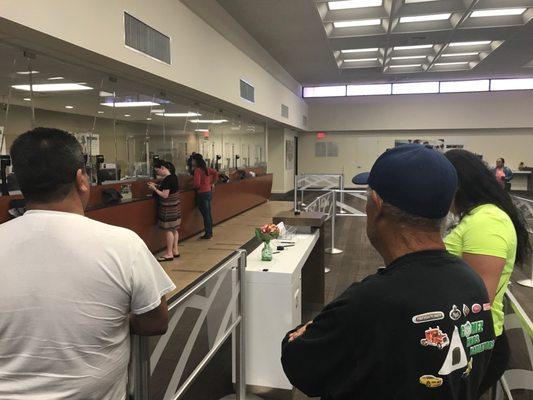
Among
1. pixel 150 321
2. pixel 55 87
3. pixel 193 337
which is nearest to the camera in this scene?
pixel 150 321

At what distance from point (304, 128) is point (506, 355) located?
14.5m

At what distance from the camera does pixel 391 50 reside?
948cm

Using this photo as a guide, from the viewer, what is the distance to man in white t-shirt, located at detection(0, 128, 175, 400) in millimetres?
1006

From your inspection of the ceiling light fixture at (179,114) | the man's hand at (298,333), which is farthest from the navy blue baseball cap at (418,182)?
the ceiling light fixture at (179,114)

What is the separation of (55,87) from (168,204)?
1.94 meters

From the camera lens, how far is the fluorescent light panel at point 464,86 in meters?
14.0

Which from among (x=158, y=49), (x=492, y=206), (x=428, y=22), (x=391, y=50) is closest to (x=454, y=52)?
(x=391, y=50)

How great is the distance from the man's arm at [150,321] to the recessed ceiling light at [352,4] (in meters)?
6.41

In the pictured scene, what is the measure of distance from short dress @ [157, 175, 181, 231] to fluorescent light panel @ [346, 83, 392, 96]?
11.2m

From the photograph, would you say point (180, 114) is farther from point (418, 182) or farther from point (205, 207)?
point (418, 182)

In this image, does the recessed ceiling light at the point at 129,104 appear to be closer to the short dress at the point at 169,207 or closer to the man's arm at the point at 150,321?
the short dress at the point at 169,207

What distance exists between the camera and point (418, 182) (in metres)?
0.87

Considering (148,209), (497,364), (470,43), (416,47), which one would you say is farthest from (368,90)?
(497,364)

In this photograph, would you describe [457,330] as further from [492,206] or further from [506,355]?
[492,206]
